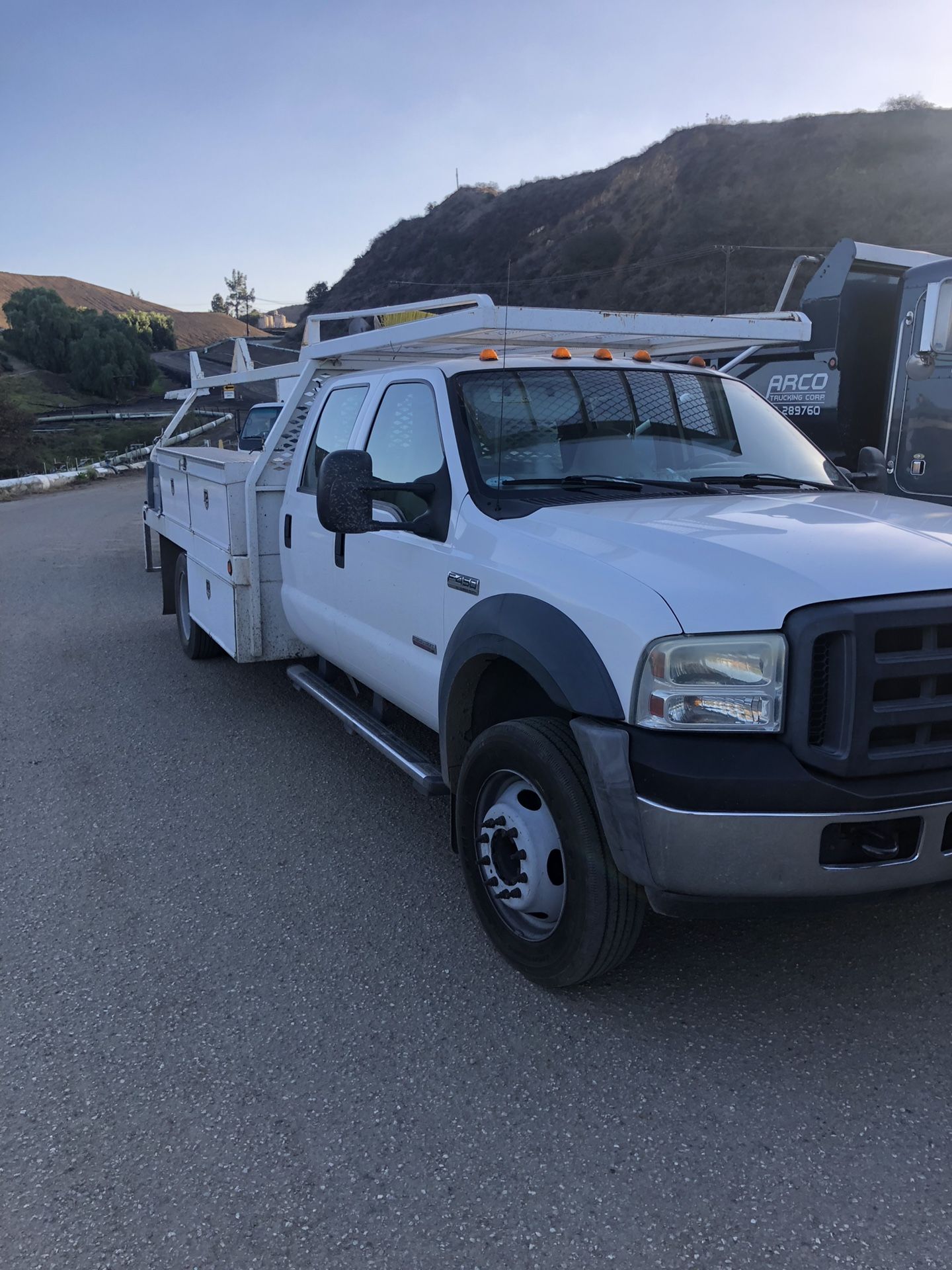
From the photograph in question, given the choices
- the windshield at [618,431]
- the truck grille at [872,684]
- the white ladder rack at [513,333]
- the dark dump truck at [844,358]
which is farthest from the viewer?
the dark dump truck at [844,358]

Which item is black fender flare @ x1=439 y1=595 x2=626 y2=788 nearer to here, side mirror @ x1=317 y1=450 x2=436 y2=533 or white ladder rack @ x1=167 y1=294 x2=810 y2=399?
side mirror @ x1=317 y1=450 x2=436 y2=533

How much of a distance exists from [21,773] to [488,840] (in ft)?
10.2

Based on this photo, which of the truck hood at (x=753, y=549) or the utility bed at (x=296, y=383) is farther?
the utility bed at (x=296, y=383)

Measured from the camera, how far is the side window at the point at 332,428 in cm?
497

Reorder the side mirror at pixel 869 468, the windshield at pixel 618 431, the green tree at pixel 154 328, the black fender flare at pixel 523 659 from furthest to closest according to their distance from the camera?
the green tree at pixel 154 328 < the side mirror at pixel 869 468 < the windshield at pixel 618 431 < the black fender flare at pixel 523 659

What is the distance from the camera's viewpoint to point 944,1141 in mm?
2645

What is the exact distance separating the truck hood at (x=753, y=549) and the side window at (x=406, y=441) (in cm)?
83

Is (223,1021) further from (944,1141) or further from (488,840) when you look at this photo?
(944,1141)

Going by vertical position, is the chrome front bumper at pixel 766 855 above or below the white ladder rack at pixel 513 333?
below

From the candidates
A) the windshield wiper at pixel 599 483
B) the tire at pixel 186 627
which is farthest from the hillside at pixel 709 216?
the windshield wiper at pixel 599 483

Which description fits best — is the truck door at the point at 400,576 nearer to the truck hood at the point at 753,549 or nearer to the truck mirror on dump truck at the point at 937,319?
the truck hood at the point at 753,549

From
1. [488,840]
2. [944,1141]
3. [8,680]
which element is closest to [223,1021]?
[488,840]

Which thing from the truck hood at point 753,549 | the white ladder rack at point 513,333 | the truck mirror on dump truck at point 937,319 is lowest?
the truck hood at point 753,549

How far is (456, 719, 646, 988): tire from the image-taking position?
3.02 metres
